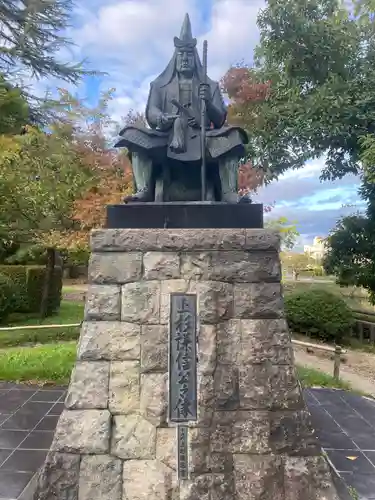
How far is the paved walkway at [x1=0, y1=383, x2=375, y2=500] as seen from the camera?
3023mm

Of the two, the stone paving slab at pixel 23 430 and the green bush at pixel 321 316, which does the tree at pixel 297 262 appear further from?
the stone paving slab at pixel 23 430

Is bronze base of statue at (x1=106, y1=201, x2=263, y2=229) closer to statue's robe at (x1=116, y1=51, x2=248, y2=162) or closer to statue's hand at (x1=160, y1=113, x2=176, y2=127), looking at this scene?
statue's robe at (x1=116, y1=51, x2=248, y2=162)

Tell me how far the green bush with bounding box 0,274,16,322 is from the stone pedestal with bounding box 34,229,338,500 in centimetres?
914

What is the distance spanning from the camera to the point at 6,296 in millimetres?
11102

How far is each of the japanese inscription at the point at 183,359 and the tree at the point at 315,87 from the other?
6.03 meters

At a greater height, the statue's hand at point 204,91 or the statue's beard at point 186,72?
the statue's beard at point 186,72

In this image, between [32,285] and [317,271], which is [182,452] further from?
[317,271]

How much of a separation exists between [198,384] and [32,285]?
10640 millimetres

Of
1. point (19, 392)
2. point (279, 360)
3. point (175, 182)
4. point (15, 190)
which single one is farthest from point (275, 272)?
point (15, 190)

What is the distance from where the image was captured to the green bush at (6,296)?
1094 cm

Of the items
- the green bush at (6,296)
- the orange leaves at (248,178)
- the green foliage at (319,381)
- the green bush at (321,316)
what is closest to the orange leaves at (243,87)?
the orange leaves at (248,178)

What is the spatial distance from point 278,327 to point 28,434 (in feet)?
8.09

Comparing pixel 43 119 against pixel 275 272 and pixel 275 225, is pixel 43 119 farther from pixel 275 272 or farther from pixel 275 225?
pixel 275 272

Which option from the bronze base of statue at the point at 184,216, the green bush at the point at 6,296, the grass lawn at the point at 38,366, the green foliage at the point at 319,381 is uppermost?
the bronze base of statue at the point at 184,216
